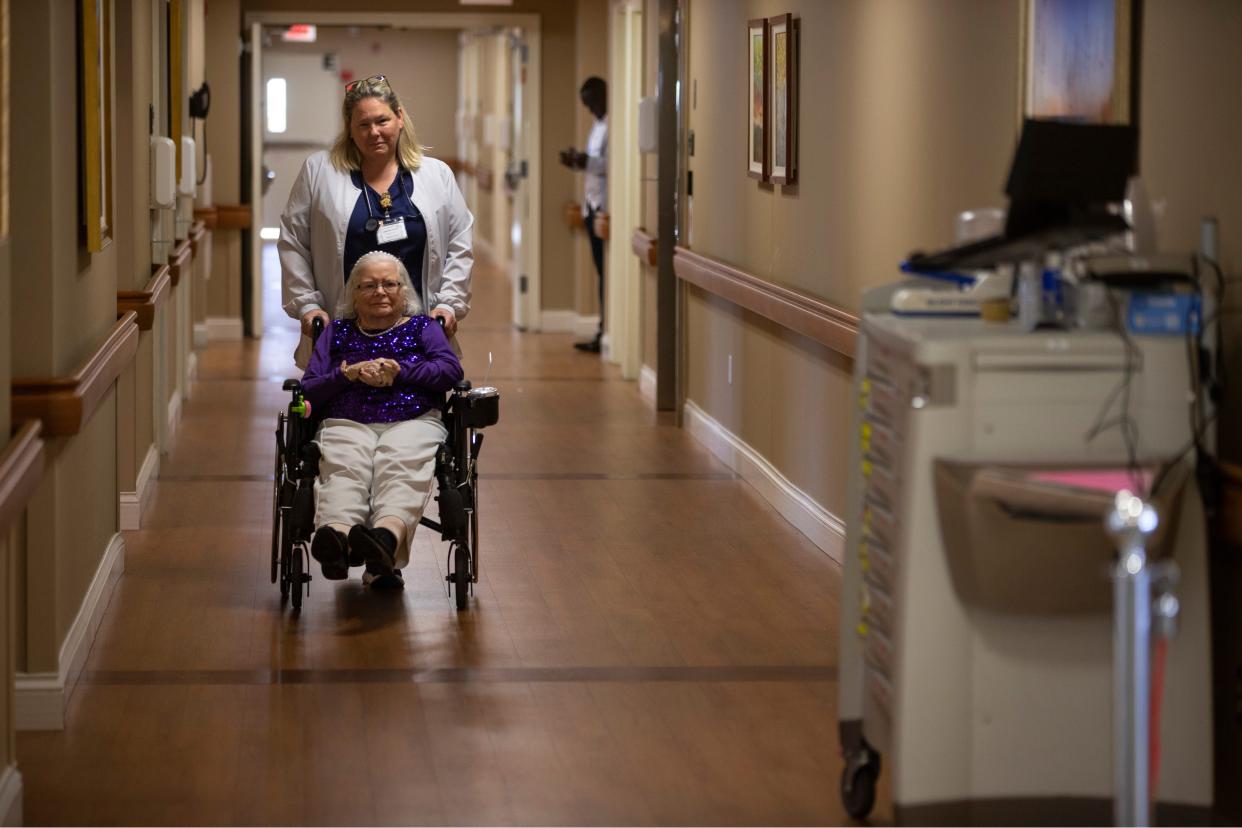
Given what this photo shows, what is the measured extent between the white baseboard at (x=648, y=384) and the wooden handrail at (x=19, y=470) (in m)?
6.33

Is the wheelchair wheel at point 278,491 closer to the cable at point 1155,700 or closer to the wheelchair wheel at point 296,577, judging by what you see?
the wheelchair wheel at point 296,577

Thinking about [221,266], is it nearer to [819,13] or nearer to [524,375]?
[524,375]

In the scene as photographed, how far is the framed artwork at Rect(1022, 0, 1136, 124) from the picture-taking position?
12.5ft

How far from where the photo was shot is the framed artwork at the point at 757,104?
7.17m

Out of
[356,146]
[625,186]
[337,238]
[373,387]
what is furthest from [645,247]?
[373,387]

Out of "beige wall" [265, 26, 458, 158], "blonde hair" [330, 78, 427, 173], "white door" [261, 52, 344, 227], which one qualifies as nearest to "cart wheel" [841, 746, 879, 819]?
"blonde hair" [330, 78, 427, 173]

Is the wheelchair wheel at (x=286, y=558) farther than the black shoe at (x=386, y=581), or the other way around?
the black shoe at (x=386, y=581)

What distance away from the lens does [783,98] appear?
686cm

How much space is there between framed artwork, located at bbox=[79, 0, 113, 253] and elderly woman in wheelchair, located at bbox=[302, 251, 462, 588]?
0.76 meters

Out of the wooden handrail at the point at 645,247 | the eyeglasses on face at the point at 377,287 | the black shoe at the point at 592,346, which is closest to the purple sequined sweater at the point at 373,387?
the eyeglasses on face at the point at 377,287

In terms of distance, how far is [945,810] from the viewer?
3189mm

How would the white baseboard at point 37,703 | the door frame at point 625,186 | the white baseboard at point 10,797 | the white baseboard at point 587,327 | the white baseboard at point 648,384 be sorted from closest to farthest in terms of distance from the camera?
the white baseboard at point 10,797 < the white baseboard at point 37,703 < the white baseboard at point 648,384 < the door frame at point 625,186 < the white baseboard at point 587,327

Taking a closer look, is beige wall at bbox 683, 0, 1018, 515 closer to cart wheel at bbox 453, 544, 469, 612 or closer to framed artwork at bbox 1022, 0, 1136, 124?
framed artwork at bbox 1022, 0, 1136, 124

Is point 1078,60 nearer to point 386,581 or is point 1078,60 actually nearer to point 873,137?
point 873,137
